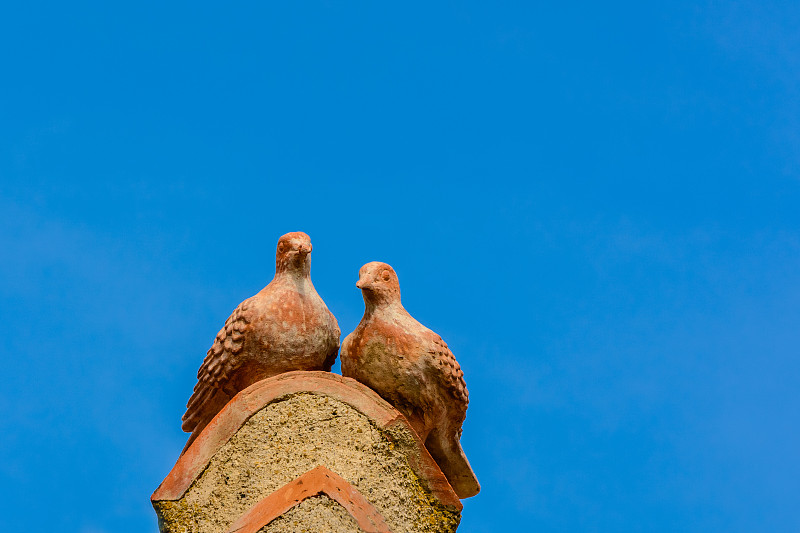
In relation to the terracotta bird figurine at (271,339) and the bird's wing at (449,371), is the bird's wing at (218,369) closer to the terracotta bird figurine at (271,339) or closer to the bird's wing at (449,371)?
the terracotta bird figurine at (271,339)

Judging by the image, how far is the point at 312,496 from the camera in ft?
15.2

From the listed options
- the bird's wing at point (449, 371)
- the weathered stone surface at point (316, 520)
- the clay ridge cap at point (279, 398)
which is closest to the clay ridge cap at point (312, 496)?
the weathered stone surface at point (316, 520)

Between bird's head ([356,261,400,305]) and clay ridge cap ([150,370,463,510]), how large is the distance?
53cm

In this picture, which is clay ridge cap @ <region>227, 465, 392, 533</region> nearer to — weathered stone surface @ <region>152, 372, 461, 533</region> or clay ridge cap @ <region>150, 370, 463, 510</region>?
weathered stone surface @ <region>152, 372, 461, 533</region>

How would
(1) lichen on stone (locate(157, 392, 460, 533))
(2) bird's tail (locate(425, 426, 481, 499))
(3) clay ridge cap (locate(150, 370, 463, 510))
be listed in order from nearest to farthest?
(1) lichen on stone (locate(157, 392, 460, 533)), (3) clay ridge cap (locate(150, 370, 463, 510)), (2) bird's tail (locate(425, 426, 481, 499))

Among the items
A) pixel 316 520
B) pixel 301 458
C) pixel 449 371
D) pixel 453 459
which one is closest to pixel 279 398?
pixel 301 458

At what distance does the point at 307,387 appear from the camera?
5262mm

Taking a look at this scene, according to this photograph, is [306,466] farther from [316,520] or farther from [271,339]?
[271,339]

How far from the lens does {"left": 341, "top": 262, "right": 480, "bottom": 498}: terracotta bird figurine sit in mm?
5398

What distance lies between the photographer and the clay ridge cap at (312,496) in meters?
4.64

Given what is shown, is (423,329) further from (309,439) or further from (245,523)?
(245,523)

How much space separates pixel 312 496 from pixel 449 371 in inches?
47.0

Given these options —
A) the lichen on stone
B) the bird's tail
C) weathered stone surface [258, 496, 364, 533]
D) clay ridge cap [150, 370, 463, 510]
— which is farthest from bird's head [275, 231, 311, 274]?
weathered stone surface [258, 496, 364, 533]

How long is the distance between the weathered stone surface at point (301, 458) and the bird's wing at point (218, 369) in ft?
1.02
